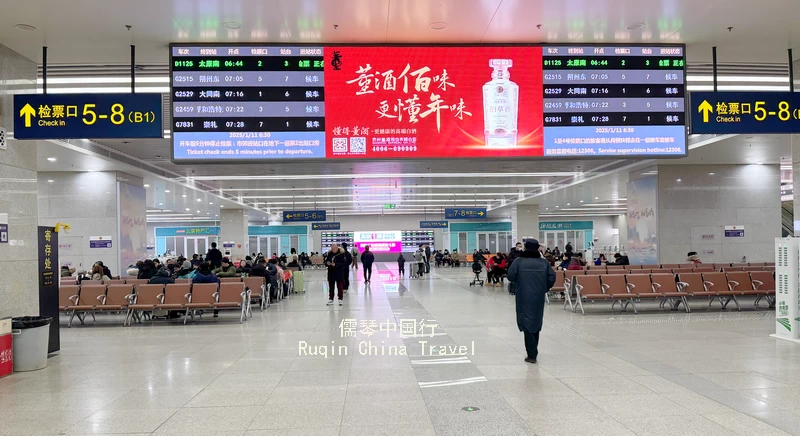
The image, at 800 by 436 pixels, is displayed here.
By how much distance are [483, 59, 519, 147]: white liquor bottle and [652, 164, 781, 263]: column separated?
1443 centimetres

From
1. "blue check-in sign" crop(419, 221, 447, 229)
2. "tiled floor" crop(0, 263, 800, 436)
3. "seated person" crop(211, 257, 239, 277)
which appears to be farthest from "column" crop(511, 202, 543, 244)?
"tiled floor" crop(0, 263, 800, 436)

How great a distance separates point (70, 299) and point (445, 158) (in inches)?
353

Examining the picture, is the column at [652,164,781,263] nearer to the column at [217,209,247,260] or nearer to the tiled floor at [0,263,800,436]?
the tiled floor at [0,263,800,436]

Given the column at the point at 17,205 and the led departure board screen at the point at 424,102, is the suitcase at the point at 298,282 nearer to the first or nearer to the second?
Answer: the column at the point at 17,205

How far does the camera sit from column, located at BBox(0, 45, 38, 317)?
7.15m

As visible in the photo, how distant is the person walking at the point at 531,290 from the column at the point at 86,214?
15.7 metres

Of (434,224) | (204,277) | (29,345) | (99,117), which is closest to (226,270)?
(204,277)

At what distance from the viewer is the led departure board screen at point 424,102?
6.41 m

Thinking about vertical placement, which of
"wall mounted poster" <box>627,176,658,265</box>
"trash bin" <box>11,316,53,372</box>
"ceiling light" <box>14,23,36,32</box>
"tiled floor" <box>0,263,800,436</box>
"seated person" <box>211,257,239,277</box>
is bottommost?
"tiled floor" <box>0,263,800,436</box>

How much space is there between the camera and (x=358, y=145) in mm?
6492

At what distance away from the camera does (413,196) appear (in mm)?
29938

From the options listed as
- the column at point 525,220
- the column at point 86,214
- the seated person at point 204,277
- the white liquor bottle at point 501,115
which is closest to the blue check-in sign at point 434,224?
the column at point 525,220

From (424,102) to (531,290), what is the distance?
8.51 ft

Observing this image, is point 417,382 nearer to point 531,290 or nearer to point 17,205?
point 531,290
